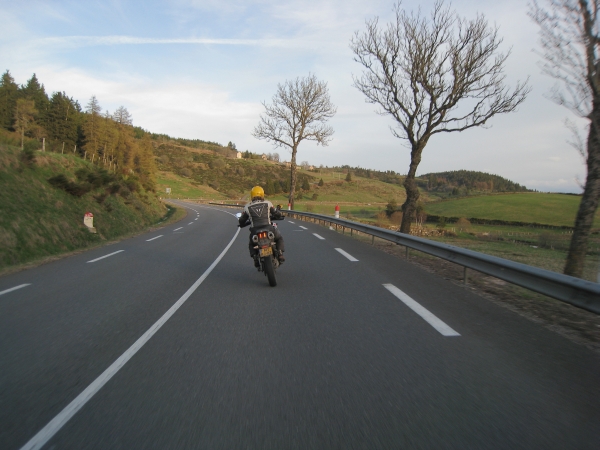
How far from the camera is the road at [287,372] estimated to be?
2.87m

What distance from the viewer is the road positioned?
9.42 feet

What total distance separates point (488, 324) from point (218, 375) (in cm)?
356

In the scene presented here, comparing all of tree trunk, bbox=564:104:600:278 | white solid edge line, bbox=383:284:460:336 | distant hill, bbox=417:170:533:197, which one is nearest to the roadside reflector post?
white solid edge line, bbox=383:284:460:336

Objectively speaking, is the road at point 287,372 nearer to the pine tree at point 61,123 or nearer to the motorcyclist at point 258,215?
the motorcyclist at point 258,215

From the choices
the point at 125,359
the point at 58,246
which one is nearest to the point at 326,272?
the point at 125,359

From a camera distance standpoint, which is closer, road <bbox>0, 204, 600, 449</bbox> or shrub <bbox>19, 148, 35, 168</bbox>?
road <bbox>0, 204, 600, 449</bbox>

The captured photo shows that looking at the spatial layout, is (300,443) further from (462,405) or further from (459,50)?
(459,50)

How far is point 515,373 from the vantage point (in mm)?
3885

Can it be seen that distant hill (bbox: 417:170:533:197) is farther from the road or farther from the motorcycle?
the road

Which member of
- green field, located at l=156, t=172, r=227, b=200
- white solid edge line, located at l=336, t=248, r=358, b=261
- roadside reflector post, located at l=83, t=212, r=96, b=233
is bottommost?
green field, located at l=156, t=172, r=227, b=200

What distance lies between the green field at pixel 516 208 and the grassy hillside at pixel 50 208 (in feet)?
133

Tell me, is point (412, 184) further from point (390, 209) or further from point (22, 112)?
point (22, 112)

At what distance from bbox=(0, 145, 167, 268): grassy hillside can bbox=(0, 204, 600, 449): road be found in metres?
9.44

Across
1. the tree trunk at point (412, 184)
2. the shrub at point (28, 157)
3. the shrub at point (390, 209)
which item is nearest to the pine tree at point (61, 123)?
the shrub at point (28, 157)
